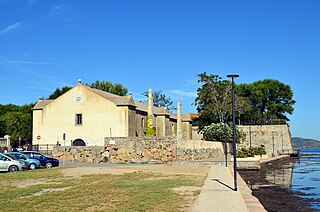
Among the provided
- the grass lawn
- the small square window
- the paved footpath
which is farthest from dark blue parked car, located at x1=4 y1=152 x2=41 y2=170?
the paved footpath

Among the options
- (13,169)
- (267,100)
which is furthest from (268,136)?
(13,169)

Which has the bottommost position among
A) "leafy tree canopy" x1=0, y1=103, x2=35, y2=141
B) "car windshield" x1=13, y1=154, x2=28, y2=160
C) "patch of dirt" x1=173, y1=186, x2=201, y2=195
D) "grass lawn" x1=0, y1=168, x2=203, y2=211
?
"patch of dirt" x1=173, y1=186, x2=201, y2=195

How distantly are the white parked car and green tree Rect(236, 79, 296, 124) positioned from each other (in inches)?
2318

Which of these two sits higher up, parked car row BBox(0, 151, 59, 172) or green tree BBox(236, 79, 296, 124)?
green tree BBox(236, 79, 296, 124)

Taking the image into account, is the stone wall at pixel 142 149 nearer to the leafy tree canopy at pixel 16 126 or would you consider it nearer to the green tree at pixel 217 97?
the green tree at pixel 217 97

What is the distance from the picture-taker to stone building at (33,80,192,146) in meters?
50.3

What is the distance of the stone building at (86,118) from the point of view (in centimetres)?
5034

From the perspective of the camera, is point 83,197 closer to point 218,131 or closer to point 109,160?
point 109,160

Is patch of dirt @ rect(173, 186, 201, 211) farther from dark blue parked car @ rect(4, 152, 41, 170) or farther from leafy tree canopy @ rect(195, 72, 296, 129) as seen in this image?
leafy tree canopy @ rect(195, 72, 296, 129)

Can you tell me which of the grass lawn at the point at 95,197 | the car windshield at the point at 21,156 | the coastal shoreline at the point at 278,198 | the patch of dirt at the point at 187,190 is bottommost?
the coastal shoreline at the point at 278,198

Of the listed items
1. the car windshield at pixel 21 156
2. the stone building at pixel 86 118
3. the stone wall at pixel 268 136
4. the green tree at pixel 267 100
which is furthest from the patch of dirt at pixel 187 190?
the green tree at pixel 267 100

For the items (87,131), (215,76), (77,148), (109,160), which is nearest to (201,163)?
(109,160)

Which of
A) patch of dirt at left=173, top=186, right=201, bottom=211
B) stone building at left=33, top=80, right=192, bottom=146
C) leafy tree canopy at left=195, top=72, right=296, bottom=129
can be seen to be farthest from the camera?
leafy tree canopy at left=195, top=72, right=296, bottom=129

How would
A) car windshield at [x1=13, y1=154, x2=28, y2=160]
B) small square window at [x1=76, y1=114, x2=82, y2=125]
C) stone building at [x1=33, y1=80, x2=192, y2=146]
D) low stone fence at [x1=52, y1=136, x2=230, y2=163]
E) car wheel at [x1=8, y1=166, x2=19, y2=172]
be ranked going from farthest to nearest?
small square window at [x1=76, y1=114, x2=82, y2=125] < stone building at [x1=33, y1=80, x2=192, y2=146] < low stone fence at [x1=52, y1=136, x2=230, y2=163] < car windshield at [x1=13, y1=154, x2=28, y2=160] < car wheel at [x1=8, y1=166, x2=19, y2=172]
